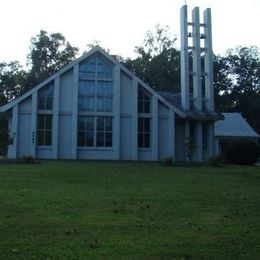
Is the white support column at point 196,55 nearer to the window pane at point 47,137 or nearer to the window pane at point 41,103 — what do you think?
the window pane at point 47,137

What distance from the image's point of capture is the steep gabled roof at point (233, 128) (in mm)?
52000

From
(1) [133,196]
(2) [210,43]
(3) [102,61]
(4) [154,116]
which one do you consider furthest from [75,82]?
(1) [133,196]

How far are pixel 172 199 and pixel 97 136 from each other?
27.1 meters

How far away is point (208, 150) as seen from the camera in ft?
141

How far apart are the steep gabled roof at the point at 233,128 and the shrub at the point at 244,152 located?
13.5 m

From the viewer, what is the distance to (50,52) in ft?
240

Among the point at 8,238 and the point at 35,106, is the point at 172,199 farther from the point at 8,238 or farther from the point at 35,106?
the point at 35,106

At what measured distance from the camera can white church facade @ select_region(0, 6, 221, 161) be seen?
39.2 metres

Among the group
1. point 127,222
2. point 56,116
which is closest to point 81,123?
point 56,116

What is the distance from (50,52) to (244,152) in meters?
41.6

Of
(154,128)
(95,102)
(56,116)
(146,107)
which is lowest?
(154,128)

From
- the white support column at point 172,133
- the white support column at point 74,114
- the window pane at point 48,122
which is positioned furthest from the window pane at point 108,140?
the white support column at point 172,133

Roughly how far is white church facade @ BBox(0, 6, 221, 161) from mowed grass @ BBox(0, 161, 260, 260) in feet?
76.1

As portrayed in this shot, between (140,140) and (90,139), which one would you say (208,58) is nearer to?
(140,140)
